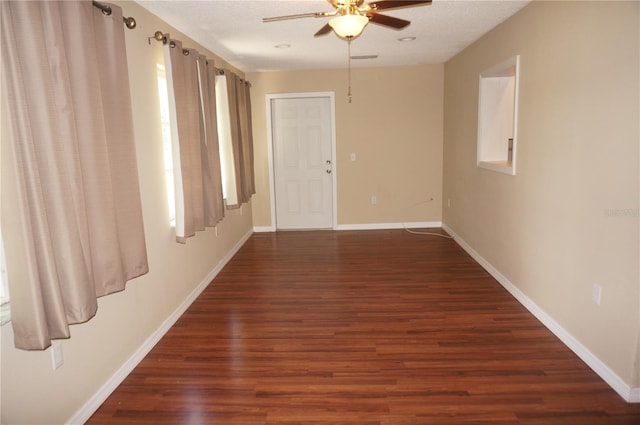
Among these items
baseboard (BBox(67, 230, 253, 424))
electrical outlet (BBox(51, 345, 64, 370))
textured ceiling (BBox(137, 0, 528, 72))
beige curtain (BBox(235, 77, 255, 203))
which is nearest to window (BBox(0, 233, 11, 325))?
electrical outlet (BBox(51, 345, 64, 370))

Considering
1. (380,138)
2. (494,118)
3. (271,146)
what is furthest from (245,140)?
(494,118)

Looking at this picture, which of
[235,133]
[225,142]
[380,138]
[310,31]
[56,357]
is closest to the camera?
[56,357]

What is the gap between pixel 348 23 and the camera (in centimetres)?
235

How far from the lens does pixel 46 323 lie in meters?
1.79

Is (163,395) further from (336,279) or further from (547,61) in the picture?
(547,61)

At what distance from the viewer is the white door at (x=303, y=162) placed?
20.9 feet

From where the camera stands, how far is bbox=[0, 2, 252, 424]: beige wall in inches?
73.7

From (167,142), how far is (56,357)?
6.45ft

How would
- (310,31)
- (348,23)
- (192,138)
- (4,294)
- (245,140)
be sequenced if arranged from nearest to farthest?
(4,294)
(348,23)
(192,138)
(310,31)
(245,140)

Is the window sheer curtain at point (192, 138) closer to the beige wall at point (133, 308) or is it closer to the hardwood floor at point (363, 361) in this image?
the beige wall at point (133, 308)

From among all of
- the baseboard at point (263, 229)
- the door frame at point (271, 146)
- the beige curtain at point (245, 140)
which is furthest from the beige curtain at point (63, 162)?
the baseboard at point (263, 229)

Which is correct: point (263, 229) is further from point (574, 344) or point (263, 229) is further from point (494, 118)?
point (574, 344)

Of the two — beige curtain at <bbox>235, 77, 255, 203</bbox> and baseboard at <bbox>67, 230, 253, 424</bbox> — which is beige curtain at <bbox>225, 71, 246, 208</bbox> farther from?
baseboard at <bbox>67, 230, 253, 424</bbox>

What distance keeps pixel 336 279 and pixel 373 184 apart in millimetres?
2495
